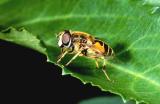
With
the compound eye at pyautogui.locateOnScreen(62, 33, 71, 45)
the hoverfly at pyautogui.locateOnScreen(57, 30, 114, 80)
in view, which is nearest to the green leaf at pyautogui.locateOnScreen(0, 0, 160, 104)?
the hoverfly at pyautogui.locateOnScreen(57, 30, 114, 80)

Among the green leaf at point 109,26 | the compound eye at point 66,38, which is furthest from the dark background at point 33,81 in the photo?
the compound eye at point 66,38

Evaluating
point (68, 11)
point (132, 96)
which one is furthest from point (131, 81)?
point (68, 11)

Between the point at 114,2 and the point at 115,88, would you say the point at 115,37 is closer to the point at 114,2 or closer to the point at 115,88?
the point at 114,2

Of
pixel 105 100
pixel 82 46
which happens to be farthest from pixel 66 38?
pixel 105 100

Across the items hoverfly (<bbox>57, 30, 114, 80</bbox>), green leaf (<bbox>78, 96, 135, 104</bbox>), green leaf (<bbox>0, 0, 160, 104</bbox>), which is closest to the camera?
green leaf (<bbox>0, 0, 160, 104</bbox>)

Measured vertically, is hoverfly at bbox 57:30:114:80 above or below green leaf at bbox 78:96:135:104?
above

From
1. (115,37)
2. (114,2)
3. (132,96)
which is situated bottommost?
(132,96)

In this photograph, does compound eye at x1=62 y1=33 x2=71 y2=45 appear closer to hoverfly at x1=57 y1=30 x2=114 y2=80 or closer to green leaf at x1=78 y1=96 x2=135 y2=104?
hoverfly at x1=57 y1=30 x2=114 y2=80
